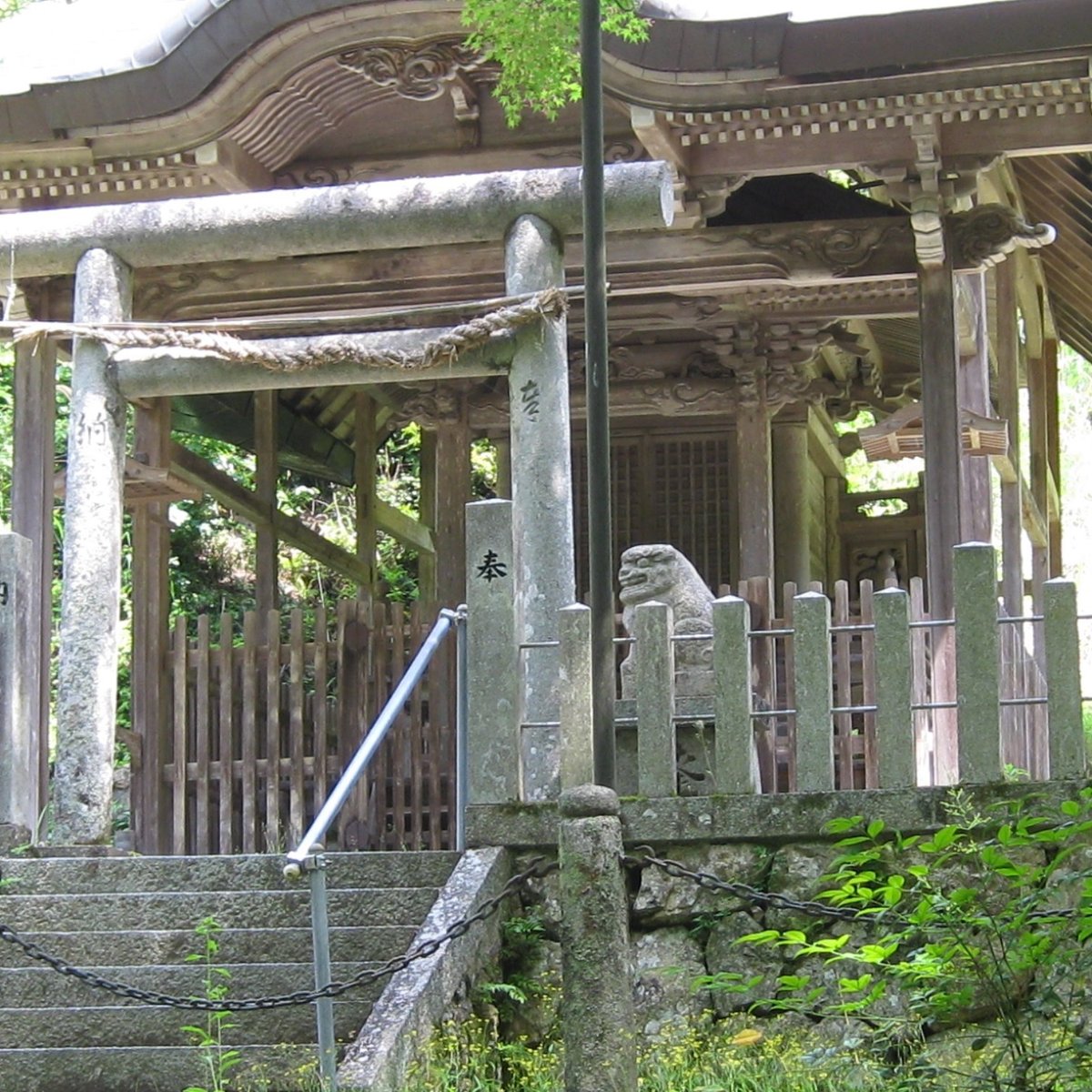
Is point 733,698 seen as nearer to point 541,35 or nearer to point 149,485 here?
point 541,35

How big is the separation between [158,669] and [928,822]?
6864 millimetres

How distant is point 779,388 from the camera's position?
13.6 metres

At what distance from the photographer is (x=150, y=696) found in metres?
12.8

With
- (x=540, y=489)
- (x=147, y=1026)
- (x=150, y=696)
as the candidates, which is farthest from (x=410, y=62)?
(x=147, y=1026)

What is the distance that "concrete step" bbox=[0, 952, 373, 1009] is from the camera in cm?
738

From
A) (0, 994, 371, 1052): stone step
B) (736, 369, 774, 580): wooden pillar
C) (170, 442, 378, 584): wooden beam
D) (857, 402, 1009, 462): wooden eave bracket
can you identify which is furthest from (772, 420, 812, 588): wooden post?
(0, 994, 371, 1052): stone step

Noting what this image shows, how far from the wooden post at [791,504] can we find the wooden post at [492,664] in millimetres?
6348

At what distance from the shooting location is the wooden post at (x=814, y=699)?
7688 millimetres

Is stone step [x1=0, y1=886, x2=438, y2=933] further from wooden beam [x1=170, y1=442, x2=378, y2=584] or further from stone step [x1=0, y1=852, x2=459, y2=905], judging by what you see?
wooden beam [x1=170, y1=442, x2=378, y2=584]

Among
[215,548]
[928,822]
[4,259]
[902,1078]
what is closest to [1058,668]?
[928,822]

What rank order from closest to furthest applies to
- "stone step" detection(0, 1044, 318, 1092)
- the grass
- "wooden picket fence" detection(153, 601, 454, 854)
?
the grass → "stone step" detection(0, 1044, 318, 1092) → "wooden picket fence" detection(153, 601, 454, 854)

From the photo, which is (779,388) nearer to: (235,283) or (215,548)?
(235,283)

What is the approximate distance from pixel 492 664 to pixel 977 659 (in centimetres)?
200

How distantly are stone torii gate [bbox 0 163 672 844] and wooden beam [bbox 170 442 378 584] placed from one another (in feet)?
13.2
